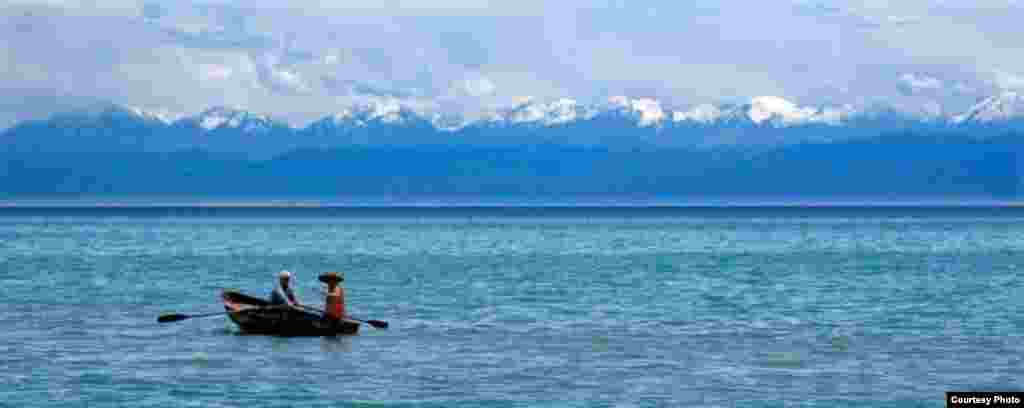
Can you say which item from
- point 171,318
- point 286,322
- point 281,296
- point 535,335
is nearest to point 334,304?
point 286,322

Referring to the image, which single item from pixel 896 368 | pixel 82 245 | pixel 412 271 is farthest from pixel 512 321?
pixel 82 245

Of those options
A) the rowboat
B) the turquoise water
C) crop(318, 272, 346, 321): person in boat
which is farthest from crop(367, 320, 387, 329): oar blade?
crop(318, 272, 346, 321): person in boat

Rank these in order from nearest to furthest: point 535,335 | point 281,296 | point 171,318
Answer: point 281,296, point 535,335, point 171,318

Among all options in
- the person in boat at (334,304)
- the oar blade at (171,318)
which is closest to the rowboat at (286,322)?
the person in boat at (334,304)

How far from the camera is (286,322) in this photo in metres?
44.8

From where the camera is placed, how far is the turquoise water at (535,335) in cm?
3462

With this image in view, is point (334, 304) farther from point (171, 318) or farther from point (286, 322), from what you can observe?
point (171, 318)

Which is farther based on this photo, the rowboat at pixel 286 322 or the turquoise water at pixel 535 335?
the rowboat at pixel 286 322

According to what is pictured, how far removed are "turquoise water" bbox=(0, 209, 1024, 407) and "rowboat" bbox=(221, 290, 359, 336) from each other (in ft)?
1.73

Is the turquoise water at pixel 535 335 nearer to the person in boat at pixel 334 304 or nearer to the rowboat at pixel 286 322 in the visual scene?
the rowboat at pixel 286 322

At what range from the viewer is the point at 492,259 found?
3932 inches

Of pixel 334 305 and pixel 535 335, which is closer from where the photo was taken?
pixel 334 305

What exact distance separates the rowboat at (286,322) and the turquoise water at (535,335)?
53 cm

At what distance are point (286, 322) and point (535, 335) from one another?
Answer: 224 inches
